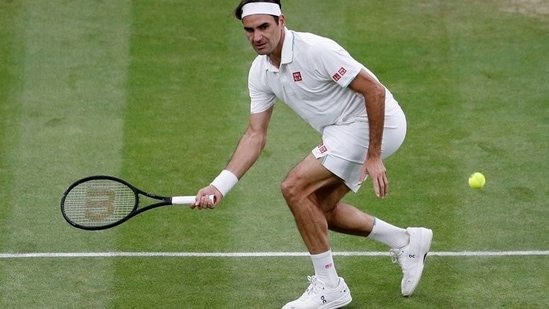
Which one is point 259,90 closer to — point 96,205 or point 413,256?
point 96,205

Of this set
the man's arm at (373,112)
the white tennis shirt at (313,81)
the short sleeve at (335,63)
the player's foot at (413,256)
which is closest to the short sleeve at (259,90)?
the white tennis shirt at (313,81)

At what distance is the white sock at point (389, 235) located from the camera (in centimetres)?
991

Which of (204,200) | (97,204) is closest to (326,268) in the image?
(204,200)

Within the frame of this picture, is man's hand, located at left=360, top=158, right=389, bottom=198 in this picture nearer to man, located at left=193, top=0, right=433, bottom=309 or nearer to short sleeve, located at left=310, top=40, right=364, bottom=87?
man, located at left=193, top=0, right=433, bottom=309

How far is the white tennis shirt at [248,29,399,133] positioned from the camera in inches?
362

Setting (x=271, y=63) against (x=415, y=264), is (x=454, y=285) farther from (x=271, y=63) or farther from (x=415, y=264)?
(x=271, y=63)

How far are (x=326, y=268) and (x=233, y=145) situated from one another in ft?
10.9

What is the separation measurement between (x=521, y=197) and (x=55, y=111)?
461cm

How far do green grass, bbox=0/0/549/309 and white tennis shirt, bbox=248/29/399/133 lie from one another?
4.52 feet

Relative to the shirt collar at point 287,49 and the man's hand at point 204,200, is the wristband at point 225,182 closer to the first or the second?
the man's hand at point 204,200

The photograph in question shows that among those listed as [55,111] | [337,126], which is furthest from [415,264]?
[55,111]

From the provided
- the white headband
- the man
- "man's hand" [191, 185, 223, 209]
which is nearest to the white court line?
the man

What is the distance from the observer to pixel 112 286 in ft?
32.9

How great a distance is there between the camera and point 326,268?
31.3ft
